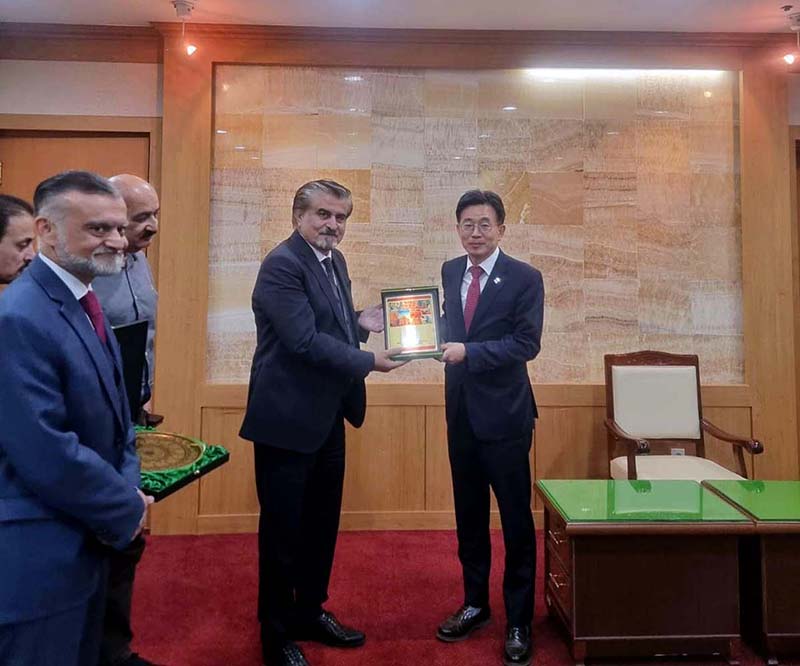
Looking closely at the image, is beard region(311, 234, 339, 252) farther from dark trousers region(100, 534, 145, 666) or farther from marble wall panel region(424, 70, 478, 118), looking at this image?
marble wall panel region(424, 70, 478, 118)

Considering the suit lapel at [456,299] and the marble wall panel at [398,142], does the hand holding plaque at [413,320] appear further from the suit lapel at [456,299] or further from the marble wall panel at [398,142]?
the marble wall panel at [398,142]

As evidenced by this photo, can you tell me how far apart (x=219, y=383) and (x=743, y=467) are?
111 inches

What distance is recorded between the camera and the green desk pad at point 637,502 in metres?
1.98

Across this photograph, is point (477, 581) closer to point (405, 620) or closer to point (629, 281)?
point (405, 620)

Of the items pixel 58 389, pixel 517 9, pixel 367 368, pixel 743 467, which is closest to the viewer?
pixel 58 389

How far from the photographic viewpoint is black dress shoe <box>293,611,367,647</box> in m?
2.13

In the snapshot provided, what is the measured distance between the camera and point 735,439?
3.00 m

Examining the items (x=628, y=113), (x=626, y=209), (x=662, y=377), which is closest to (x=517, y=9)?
(x=628, y=113)

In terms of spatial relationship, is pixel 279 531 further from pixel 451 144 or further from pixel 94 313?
pixel 451 144

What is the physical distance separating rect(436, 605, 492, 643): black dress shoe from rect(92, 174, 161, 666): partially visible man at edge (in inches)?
40.2

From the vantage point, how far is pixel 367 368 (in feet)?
6.64

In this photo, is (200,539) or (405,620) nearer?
(405,620)

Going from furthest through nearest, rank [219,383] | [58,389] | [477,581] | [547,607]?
[219,383] → [547,607] → [477,581] → [58,389]

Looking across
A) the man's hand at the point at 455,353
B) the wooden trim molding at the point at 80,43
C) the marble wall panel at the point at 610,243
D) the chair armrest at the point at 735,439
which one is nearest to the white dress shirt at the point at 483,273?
the man's hand at the point at 455,353
